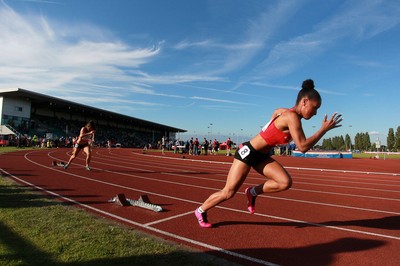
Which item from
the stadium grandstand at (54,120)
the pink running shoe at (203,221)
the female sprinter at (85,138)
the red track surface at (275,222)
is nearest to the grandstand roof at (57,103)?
the stadium grandstand at (54,120)

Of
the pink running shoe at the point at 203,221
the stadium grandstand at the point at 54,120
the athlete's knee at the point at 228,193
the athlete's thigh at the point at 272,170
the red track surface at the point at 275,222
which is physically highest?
the stadium grandstand at the point at 54,120

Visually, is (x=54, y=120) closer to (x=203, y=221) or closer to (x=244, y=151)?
(x=203, y=221)

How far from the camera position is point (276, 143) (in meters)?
4.18

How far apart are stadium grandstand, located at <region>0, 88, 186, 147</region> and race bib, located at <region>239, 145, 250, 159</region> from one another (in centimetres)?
3657

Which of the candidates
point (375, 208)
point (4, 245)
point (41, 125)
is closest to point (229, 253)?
point (4, 245)

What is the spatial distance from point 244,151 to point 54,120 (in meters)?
59.4

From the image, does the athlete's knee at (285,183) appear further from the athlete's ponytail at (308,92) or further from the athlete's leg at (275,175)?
the athlete's ponytail at (308,92)

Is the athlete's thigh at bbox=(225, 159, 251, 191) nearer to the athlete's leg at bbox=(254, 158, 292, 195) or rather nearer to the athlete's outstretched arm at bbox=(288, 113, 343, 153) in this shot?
the athlete's leg at bbox=(254, 158, 292, 195)

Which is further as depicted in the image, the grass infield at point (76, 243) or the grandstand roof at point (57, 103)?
the grandstand roof at point (57, 103)

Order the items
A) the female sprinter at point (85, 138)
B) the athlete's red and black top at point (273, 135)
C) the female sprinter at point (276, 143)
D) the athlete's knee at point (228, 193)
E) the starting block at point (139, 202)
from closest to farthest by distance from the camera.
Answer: the female sprinter at point (276, 143), the athlete's red and black top at point (273, 135), the athlete's knee at point (228, 193), the starting block at point (139, 202), the female sprinter at point (85, 138)

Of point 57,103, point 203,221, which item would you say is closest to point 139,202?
point 203,221

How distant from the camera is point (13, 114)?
47.0 meters

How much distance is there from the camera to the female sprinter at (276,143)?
3.83 metres

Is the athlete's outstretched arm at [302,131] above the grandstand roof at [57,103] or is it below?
below
